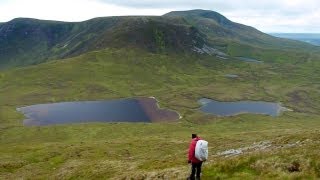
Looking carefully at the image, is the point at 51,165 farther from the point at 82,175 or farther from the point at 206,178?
the point at 206,178

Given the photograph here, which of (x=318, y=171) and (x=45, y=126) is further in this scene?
(x=45, y=126)

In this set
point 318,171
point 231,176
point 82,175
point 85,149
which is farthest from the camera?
point 85,149

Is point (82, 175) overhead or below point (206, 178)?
below

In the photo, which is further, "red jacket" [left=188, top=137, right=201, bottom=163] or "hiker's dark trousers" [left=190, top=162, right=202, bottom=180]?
"hiker's dark trousers" [left=190, top=162, right=202, bottom=180]

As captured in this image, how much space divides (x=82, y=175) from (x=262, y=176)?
26.5 meters

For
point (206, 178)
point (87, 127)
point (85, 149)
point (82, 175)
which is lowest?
point (87, 127)

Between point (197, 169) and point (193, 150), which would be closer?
point (193, 150)

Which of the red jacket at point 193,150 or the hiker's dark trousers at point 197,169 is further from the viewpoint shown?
the hiker's dark trousers at point 197,169

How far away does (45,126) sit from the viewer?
197 m

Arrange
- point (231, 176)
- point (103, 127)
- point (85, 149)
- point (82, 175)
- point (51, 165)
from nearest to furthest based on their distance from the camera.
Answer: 1. point (231, 176)
2. point (82, 175)
3. point (51, 165)
4. point (85, 149)
5. point (103, 127)

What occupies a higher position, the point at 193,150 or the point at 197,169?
the point at 193,150

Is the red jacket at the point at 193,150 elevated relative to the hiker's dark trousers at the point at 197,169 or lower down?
elevated

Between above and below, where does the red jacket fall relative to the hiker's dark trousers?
above

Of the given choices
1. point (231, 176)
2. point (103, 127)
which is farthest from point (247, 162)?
point (103, 127)
